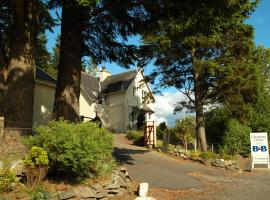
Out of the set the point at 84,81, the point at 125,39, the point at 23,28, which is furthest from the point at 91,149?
the point at 84,81

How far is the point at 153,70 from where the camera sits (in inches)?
1177

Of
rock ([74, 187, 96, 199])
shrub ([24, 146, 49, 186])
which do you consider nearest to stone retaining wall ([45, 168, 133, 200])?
rock ([74, 187, 96, 199])

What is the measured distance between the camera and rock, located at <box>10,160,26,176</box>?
32.1ft

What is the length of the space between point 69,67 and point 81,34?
5.59ft

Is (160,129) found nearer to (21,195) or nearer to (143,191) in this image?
(143,191)

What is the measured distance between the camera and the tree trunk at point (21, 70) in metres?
13.4

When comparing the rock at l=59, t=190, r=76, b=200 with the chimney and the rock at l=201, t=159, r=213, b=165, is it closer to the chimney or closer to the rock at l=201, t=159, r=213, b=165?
the rock at l=201, t=159, r=213, b=165

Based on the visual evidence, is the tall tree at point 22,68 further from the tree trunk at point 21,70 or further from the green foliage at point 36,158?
the green foliage at point 36,158

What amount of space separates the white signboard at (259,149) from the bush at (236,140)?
816 cm

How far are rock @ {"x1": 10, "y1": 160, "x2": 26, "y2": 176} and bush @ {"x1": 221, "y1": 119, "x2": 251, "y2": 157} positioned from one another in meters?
23.6

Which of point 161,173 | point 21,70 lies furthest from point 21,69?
point 161,173

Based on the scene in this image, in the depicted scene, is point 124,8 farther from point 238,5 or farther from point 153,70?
point 153,70

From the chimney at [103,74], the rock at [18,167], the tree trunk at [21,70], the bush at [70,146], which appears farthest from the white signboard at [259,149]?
the chimney at [103,74]

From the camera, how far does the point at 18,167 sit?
32.5 ft
